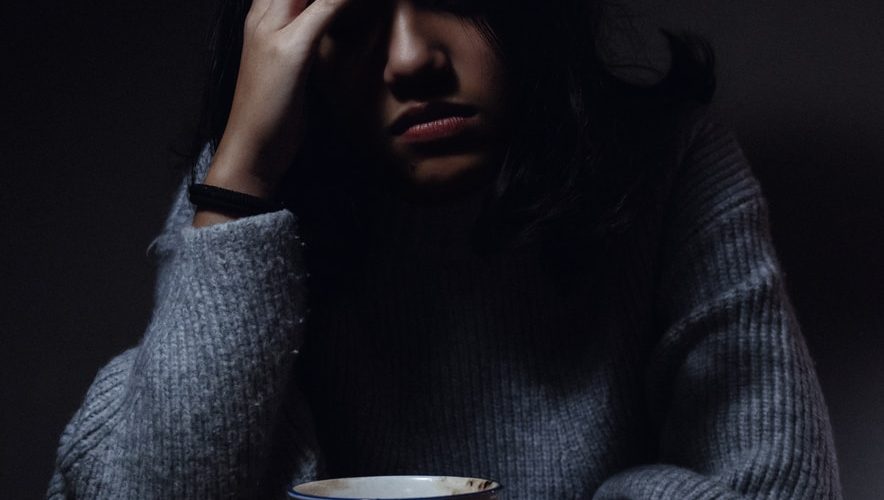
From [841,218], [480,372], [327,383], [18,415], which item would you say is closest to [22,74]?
[18,415]

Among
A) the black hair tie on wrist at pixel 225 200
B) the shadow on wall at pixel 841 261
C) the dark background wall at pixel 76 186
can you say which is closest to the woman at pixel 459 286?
the black hair tie on wrist at pixel 225 200

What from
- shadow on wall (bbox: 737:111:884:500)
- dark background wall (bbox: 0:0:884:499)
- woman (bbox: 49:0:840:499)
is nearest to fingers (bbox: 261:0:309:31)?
woman (bbox: 49:0:840:499)

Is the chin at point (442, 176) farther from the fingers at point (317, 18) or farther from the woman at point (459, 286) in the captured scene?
the fingers at point (317, 18)

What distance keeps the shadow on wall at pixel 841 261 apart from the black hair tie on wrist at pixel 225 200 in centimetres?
57

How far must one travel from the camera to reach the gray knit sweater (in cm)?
80

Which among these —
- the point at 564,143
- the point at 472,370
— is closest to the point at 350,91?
the point at 564,143

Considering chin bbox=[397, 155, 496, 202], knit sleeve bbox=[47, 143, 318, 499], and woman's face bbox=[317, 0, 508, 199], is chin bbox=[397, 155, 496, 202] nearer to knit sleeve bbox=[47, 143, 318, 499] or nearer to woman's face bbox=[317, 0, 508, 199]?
woman's face bbox=[317, 0, 508, 199]

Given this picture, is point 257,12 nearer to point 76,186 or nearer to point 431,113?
point 431,113

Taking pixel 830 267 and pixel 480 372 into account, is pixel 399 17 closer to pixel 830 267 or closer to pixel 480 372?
pixel 480 372

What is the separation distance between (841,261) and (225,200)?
627mm

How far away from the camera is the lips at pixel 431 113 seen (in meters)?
0.80

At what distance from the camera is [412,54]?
0.79 meters

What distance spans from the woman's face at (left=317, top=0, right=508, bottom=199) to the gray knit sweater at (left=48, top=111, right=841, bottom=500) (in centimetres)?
11

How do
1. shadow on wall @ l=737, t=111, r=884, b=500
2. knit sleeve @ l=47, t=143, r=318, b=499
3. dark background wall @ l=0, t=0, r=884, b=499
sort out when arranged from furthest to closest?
dark background wall @ l=0, t=0, r=884, b=499 → shadow on wall @ l=737, t=111, r=884, b=500 → knit sleeve @ l=47, t=143, r=318, b=499
